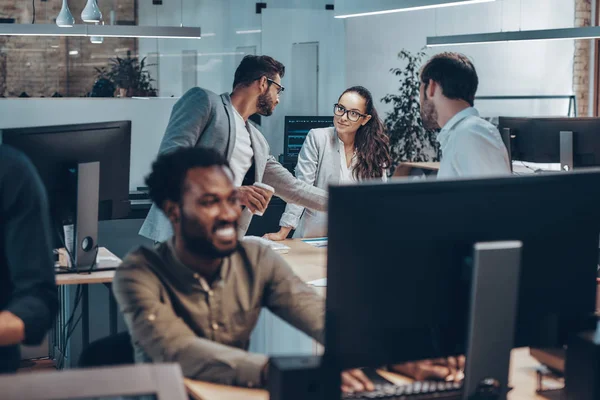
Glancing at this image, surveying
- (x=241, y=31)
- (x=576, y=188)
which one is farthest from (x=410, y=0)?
(x=241, y=31)

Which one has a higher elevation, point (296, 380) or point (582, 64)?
point (582, 64)

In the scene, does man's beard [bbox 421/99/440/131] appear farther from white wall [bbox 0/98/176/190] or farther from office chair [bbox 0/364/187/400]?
white wall [bbox 0/98/176/190]

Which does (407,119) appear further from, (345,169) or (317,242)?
(317,242)

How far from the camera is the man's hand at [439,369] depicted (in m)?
1.73

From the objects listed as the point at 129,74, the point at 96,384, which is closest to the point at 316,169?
the point at 96,384

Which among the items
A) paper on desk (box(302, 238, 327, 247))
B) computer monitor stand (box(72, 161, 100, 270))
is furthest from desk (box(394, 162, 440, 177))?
computer monitor stand (box(72, 161, 100, 270))

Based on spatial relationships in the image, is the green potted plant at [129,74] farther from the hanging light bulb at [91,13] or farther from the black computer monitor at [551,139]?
the black computer monitor at [551,139]

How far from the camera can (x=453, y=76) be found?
2717 mm

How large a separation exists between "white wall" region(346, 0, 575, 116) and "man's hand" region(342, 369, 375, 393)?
6.16 metres

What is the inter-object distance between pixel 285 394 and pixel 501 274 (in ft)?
1.45

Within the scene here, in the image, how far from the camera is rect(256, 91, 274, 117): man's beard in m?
3.34

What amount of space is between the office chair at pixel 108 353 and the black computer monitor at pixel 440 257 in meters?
0.85

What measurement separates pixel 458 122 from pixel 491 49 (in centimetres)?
584

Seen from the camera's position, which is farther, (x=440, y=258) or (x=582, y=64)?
(x=582, y=64)
